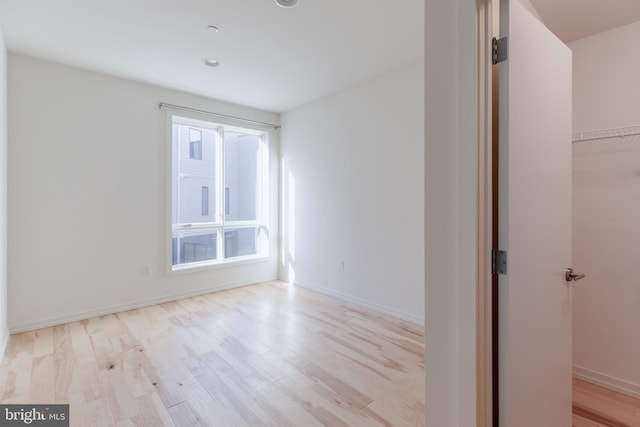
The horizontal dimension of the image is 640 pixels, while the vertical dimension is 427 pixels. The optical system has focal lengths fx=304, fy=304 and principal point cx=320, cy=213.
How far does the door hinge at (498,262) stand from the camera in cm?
122

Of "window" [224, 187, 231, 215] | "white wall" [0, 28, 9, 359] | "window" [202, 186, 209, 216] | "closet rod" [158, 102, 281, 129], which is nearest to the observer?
"white wall" [0, 28, 9, 359]

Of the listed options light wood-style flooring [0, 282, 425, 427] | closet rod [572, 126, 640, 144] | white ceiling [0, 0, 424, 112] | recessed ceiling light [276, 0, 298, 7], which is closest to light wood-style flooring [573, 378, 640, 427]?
light wood-style flooring [0, 282, 425, 427]

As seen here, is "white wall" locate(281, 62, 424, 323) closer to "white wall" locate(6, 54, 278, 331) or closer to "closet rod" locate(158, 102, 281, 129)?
"closet rod" locate(158, 102, 281, 129)

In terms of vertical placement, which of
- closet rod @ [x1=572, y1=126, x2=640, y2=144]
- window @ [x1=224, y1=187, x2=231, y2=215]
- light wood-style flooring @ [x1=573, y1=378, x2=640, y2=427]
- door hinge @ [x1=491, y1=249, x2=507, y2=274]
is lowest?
light wood-style flooring @ [x1=573, y1=378, x2=640, y2=427]

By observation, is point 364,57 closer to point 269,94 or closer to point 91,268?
point 269,94

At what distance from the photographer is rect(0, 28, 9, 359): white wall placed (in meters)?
2.55

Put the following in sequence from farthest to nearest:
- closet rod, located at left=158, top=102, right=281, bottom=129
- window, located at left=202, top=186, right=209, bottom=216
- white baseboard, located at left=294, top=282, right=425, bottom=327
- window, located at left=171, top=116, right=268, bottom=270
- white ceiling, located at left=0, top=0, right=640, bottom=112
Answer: window, located at left=202, top=186, right=209, bottom=216, window, located at left=171, top=116, right=268, bottom=270, closet rod, located at left=158, top=102, right=281, bottom=129, white baseboard, located at left=294, top=282, right=425, bottom=327, white ceiling, located at left=0, top=0, right=640, bottom=112

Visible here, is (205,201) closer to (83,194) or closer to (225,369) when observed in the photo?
(83,194)

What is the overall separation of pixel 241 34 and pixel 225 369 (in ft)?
8.86

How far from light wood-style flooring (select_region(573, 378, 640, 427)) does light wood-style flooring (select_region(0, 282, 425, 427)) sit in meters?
0.93

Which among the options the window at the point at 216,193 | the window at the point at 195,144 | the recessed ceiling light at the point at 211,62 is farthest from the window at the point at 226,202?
the recessed ceiling light at the point at 211,62

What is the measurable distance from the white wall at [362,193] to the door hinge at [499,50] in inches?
74.3

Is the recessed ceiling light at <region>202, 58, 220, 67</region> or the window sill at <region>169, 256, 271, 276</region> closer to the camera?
the recessed ceiling light at <region>202, 58, 220, 67</region>

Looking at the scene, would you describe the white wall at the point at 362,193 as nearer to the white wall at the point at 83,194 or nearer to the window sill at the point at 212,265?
the window sill at the point at 212,265
